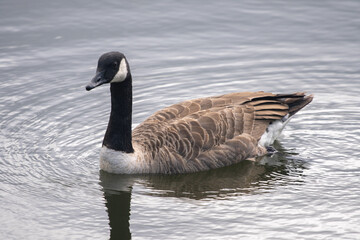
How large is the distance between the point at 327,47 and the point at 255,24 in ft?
7.16

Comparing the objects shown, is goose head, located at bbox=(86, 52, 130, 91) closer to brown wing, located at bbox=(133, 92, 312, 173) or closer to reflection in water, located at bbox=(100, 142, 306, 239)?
brown wing, located at bbox=(133, 92, 312, 173)

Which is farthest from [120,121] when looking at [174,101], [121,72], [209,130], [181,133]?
[174,101]

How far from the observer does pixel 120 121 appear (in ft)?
43.4

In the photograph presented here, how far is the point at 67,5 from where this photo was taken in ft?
67.1

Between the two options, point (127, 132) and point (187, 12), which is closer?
point (127, 132)

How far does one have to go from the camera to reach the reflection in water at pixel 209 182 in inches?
490

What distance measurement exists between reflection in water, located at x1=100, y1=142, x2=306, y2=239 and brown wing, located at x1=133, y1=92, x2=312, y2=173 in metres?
0.21

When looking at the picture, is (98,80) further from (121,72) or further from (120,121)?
(120,121)

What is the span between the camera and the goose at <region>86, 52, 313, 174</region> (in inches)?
520

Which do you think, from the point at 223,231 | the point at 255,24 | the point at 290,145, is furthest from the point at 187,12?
the point at 223,231

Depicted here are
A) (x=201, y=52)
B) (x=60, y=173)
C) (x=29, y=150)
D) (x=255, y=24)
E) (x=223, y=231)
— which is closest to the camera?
(x=223, y=231)

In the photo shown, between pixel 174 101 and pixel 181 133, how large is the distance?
2.86m

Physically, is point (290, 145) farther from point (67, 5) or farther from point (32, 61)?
point (67, 5)

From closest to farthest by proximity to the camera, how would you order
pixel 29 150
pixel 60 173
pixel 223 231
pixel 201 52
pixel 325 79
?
pixel 223 231 → pixel 60 173 → pixel 29 150 → pixel 325 79 → pixel 201 52
